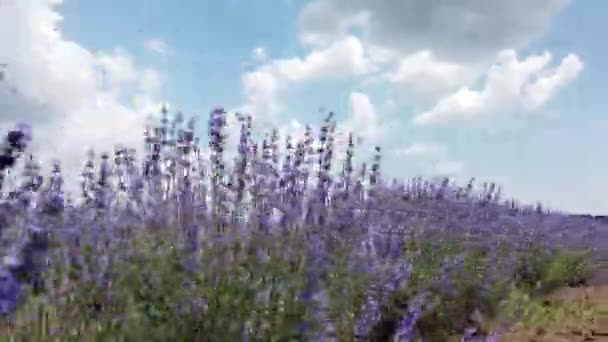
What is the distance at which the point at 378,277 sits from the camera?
4281 mm

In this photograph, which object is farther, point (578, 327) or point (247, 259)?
point (578, 327)

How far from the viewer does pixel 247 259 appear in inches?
142

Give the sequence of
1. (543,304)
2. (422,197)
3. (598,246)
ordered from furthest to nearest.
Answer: (598,246) → (422,197) → (543,304)

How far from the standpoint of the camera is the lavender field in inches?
120

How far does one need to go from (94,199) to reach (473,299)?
258 cm

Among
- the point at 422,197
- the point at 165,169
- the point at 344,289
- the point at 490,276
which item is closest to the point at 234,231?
the point at 344,289

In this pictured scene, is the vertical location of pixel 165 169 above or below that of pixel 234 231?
above

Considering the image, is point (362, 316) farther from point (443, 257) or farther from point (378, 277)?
point (443, 257)

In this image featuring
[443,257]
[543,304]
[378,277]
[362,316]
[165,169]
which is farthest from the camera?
[543,304]

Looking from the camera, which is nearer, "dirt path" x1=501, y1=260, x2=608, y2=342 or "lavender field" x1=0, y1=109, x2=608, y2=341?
"lavender field" x1=0, y1=109, x2=608, y2=341

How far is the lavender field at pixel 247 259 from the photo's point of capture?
10.0 feet

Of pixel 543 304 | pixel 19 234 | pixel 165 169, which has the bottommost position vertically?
pixel 543 304

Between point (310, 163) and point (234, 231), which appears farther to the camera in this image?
point (310, 163)

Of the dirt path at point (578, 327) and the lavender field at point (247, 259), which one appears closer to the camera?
the lavender field at point (247, 259)
